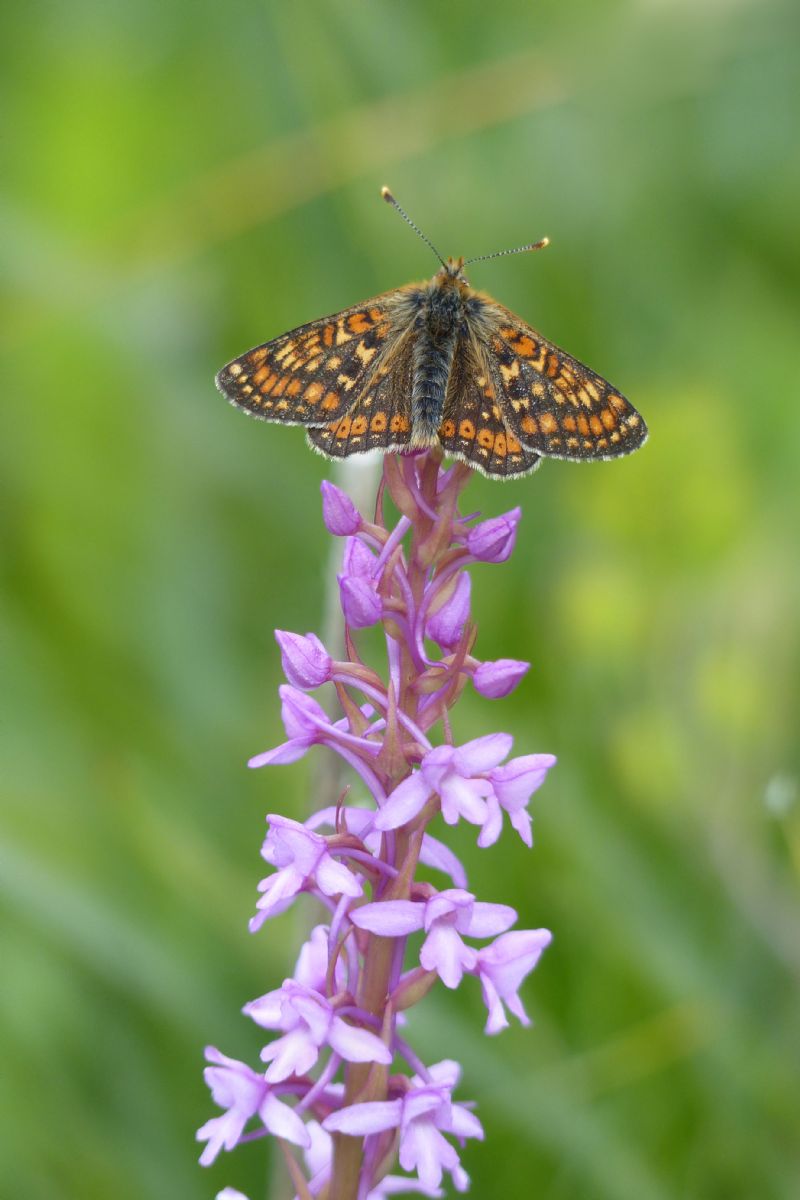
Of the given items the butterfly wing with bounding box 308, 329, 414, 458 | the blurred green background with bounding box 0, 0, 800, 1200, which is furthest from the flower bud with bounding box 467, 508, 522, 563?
the blurred green background with bounding box 0, 0, 800, 1200

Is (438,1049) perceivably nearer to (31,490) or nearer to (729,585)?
(729,585)

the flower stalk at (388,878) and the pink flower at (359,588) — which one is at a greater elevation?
the pink flower at (359,588)

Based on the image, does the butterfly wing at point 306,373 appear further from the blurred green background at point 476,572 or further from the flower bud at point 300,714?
the blurred green background at point 476,572

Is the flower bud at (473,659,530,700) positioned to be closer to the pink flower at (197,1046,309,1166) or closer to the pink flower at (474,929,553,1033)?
the pink flower at (474,929,553,1033)

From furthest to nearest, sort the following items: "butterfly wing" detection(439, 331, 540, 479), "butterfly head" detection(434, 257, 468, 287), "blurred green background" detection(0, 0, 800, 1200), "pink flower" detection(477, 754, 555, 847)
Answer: "blurred green background" detection(0, 0, 800, 1200)
"butterfly head" detection(434, 257, 468, 287)
"butterfly wing" detection(439, 331, 540, 479)
"pink flower" detection(477, 754, 555, 847)

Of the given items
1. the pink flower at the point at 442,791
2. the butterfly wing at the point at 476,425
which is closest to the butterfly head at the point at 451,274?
the butterfly wing at the point at 476,425
